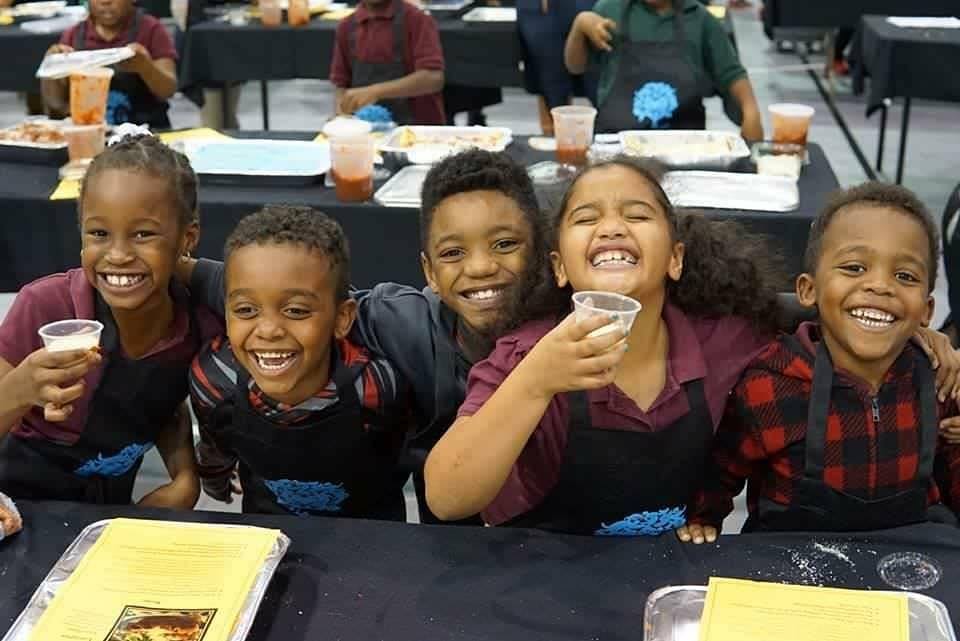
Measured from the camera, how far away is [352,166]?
294 cm

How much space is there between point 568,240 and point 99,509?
0.78 m

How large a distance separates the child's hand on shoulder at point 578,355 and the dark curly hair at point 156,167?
913 millimetres

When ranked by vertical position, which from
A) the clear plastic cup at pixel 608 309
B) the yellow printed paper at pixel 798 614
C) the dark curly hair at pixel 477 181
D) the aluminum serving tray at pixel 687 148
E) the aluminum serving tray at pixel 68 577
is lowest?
the aluminum serving tray at pixel 68 577

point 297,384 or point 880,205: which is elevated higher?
point 880,205

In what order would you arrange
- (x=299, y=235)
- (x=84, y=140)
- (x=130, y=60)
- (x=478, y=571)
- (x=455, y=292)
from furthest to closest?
(x=130, y=60), (x=84, y=140), (x=455, y=292), (x=299, y=235), (x=478, y=571)

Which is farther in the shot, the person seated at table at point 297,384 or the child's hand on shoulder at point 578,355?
the person seated at table at point 297,384

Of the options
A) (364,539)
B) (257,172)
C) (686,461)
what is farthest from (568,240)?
(257,172)

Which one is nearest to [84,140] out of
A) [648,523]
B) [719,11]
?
[648,523]

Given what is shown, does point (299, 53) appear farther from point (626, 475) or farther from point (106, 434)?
point (626, 475)

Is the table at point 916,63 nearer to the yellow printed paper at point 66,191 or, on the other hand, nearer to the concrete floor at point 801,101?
the concrete floor at point 801,101

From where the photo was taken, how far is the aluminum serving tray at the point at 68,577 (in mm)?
1240

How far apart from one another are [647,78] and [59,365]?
282cm

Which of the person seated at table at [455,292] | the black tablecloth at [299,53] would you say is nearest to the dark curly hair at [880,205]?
the person seated at table at [455,292]

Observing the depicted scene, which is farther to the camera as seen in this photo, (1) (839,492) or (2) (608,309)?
(1) (839,492)
